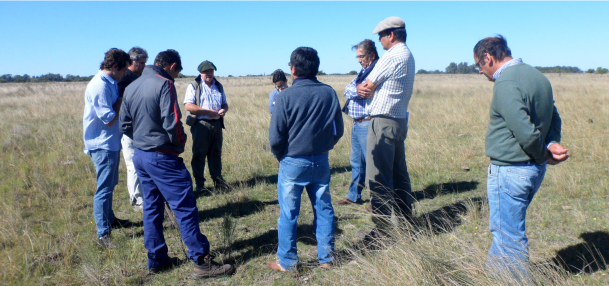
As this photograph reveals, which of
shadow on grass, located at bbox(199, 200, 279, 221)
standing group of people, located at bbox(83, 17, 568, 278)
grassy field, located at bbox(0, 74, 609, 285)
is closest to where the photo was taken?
standing group of people, located at bbox(83, 17, 568, 278)

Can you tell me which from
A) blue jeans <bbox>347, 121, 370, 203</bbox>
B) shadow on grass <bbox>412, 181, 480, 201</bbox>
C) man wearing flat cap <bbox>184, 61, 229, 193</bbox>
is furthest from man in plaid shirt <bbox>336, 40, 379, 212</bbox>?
man wearing flat cap <bbox>184, 61, 229, 193</bbox>

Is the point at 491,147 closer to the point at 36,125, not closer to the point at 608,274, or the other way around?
the point at 608,274

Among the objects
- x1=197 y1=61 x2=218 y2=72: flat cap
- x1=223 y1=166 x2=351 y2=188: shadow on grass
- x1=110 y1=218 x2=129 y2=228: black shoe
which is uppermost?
x1=197 y1=61 x2=218 y2=72: flat cap

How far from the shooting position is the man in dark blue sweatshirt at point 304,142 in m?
2.98

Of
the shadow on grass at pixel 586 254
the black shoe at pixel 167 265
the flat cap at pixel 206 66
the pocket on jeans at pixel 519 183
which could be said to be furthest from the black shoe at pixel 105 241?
the shadow on grass at pixel 586 254

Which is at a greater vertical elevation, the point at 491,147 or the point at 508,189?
the point at 491,147

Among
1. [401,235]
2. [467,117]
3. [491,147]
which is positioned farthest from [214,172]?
[467,117]

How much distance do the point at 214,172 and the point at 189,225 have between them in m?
2.73

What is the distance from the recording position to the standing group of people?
2.42 metres

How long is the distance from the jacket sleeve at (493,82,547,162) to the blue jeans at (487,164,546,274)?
6.0 inches

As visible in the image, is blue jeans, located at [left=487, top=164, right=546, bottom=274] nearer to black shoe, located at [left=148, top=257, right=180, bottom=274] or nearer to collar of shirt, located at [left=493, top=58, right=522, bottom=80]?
collar of shirt, located at [left=493, top=58, right=522, bottom=80]

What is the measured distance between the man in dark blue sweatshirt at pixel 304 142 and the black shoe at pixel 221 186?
8.67 feet

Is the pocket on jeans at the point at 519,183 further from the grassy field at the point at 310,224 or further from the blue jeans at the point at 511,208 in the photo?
the grassy field at the point at 310,224

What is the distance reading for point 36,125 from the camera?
11.8 meters
